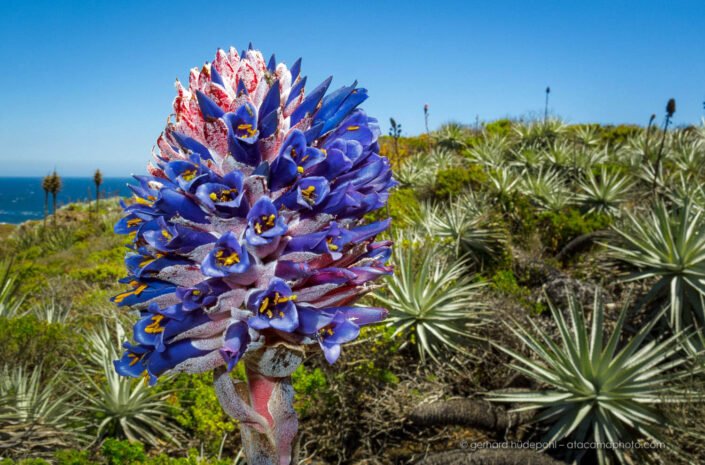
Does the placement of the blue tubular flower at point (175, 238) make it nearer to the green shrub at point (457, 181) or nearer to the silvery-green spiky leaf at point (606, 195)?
the silvery-green spiky leaf at point (606, 195)

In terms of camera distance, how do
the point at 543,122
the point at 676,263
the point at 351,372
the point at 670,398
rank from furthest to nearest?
1. the point at 543,122
2. the point at 676,263
3. the point at 351,372
4. the point at 670,398

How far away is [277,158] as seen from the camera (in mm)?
1379

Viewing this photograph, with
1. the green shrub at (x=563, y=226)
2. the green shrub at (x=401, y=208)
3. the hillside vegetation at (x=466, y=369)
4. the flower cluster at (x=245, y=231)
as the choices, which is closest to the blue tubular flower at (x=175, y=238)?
the flower cluster at (x=245, y=231)

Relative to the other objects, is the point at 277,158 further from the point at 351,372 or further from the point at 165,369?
the point at 351,372

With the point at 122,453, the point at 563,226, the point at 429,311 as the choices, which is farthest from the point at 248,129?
the point at 563,226

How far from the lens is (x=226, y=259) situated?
1.32 m

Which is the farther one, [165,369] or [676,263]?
[676,263]

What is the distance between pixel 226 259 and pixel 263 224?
135 millimetres

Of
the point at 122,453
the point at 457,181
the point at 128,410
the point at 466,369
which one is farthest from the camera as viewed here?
the point at 457,181

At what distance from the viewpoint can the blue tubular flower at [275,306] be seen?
1264 mm

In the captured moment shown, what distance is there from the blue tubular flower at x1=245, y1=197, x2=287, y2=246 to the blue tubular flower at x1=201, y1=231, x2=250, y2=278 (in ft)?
0.16

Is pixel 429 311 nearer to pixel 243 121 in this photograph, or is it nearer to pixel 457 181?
pixel 243 121

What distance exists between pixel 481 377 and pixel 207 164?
552cm

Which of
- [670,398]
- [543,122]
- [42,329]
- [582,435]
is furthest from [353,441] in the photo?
[543,122]
